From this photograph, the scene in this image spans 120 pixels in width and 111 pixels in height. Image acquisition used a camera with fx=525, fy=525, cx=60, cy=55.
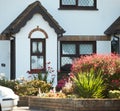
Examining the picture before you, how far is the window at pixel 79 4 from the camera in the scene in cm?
2896

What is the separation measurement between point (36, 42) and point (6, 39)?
181 centimetres

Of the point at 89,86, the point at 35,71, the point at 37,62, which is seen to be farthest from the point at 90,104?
the point at 37,62

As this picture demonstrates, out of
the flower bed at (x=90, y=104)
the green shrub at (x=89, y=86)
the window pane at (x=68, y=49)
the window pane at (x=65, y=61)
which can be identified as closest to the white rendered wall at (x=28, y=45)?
the window pane at (x=65, y=61)

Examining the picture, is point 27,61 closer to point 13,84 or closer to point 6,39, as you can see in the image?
point 6,39

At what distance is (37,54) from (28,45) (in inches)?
28.2

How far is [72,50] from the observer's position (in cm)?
2889

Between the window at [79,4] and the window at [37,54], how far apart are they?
9.21ft

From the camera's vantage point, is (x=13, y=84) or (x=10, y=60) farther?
(x=10, y=60)

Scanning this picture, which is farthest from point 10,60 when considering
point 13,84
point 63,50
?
point 13,84

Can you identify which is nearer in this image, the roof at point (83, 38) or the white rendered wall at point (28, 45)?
the white rendered wall at point (28, 45)

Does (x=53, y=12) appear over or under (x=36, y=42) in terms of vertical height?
over

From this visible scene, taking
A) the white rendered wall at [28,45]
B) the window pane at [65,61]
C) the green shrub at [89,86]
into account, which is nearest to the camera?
the green shrub at [89,86]

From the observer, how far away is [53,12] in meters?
28.8

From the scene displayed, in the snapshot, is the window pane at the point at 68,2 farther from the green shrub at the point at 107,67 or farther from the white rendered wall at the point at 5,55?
the green shrub at the point at 107,67
